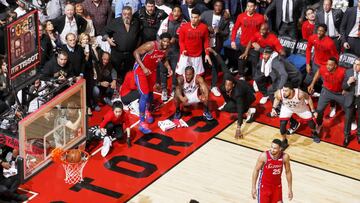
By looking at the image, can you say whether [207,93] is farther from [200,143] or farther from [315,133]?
[315,133]

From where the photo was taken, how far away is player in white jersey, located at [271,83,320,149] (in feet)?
52.1

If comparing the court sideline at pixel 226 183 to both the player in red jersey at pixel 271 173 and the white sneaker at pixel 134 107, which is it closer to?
the player in red jersey at pixel 271 173

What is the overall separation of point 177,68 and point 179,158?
2.29 m

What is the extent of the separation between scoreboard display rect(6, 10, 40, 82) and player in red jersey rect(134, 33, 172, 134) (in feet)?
6.52

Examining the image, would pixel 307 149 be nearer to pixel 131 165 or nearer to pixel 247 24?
pixel 247 24

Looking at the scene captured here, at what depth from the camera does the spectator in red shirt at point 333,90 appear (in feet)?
53.0

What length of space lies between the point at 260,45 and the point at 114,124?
131 inches

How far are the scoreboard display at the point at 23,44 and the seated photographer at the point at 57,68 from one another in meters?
0.95

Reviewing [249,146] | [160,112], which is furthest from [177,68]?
[249,146]

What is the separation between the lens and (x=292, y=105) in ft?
52.7

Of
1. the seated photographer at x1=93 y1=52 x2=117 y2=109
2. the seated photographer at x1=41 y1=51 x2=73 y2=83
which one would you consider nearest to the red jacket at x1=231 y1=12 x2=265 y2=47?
the seated photographer at x1=93 y1=52 x2=117 y2=109

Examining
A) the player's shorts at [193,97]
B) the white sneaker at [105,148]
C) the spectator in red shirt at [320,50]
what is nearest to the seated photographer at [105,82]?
the player's shorts at [193,97]

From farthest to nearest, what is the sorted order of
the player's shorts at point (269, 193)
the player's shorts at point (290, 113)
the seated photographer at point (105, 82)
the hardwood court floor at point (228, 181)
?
the seated photographer at point (105, 82), the player's shorts at point (290, 113), the hardwood court floor at point (228, 181), the player's shorts at point (269, 193)

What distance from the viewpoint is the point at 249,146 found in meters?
16.4
